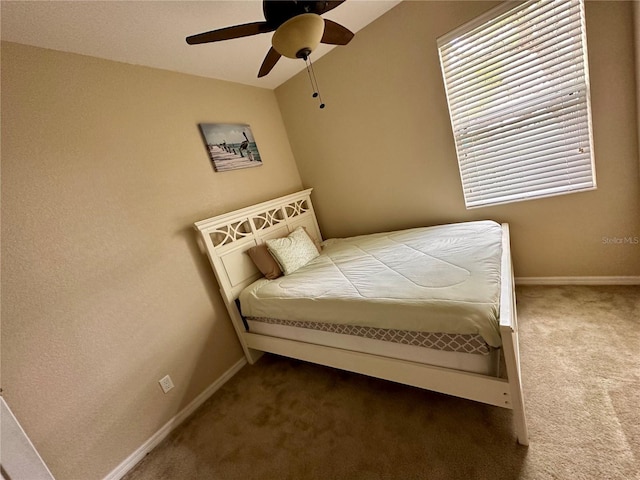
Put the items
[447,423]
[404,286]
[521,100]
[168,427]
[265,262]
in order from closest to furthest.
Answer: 1. [447,423]
2. [404,286]
3. [168,427]
4. [521,100]
5. [265,262]

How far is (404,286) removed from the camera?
154 centimetres

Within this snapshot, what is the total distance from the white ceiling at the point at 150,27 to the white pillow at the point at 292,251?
1.57 metres

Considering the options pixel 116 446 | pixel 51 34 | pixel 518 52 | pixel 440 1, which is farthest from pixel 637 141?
pixel 116 446

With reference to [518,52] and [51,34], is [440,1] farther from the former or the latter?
[51,34]

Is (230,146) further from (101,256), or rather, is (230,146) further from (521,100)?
(521,100)

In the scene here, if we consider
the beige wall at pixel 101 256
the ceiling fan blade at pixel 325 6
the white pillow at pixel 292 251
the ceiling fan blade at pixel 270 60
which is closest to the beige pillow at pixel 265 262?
the white pillow at pixel 292 251

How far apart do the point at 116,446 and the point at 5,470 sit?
2.63ft

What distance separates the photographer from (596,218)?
6.75 ft

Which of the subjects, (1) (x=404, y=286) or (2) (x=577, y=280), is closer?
(1) (x=404, y=286)

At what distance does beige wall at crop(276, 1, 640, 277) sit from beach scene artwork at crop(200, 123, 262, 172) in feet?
2.18

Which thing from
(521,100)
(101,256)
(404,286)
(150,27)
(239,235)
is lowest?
(404,286)

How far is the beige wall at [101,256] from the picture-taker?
143cm

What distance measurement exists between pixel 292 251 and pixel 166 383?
1357 mm

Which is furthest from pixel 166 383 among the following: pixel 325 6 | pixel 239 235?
pixel 325 6
